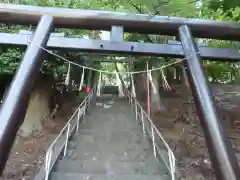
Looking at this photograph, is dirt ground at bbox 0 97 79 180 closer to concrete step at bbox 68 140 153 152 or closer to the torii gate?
concrete step at bbox 68 140 153 152

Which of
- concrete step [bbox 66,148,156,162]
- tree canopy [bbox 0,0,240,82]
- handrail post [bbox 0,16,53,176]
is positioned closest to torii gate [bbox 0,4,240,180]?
handrail post [bbox 0,16,53,176]

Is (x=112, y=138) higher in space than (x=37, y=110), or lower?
lower

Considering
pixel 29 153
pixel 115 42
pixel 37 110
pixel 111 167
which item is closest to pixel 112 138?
pixel 111 167

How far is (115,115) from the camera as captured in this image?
9312 millimetres

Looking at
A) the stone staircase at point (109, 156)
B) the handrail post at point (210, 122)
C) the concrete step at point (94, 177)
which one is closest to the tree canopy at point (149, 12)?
the handrail post at point (210, 122)

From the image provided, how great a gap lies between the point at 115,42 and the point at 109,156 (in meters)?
2.69

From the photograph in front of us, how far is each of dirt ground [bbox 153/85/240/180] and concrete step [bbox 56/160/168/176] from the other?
2.86 feet

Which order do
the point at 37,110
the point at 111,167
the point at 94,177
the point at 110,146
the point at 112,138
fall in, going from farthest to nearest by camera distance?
1. the point at 37,110
2. the point at 112,138
3. the point at 110,146
4. the point at 111,167
5. the point at 94,177

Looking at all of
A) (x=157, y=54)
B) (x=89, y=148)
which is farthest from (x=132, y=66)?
(x=157, y=54)

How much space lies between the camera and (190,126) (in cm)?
857

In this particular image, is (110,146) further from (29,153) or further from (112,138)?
(29,153)

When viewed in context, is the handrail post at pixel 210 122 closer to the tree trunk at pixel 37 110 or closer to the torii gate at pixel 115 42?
the torii gate at pixel 115 42

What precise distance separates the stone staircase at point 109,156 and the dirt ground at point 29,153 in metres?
0.89

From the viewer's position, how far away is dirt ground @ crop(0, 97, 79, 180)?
5.88m
